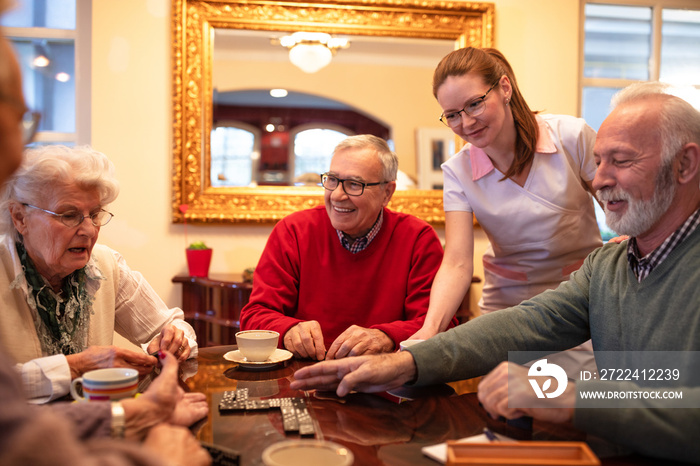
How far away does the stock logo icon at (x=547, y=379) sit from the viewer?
1.17 meters

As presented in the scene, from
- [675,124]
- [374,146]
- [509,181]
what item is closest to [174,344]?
[374,146]

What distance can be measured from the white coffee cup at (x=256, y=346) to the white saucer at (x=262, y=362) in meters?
0.02

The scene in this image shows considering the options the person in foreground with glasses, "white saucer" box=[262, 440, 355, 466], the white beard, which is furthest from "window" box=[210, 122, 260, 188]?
"white saucer" box=[262, 440, 355, 466]

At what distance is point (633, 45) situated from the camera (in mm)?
4328

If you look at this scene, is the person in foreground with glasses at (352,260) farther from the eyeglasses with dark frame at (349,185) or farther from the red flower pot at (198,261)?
the red flower pot at (198,261)

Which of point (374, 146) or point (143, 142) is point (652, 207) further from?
point (143, 142)

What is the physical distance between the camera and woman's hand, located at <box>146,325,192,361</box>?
1787 mm

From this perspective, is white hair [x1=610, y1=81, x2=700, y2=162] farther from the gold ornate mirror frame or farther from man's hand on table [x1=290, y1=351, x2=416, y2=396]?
the gold ornate mirror frame

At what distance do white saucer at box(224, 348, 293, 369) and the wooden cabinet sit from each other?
1495 millimetres

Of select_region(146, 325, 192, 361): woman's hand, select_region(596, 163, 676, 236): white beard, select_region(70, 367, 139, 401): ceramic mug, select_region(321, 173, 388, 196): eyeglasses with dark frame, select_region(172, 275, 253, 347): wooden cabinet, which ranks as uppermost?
select_region(321, 173, 388, 196): eyeglasses with dark frame

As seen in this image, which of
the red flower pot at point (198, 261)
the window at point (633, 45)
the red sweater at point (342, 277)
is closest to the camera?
the red sweater at point (342, 277)

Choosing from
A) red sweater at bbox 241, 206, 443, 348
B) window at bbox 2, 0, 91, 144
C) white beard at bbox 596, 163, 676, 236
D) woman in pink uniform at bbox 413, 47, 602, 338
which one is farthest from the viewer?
window at bbox 2, 0, 91, 144

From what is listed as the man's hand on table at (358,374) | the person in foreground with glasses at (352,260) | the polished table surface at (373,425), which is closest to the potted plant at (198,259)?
the person in foreground with glasses at (352,260)

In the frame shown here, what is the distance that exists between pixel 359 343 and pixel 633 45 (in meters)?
3.68
